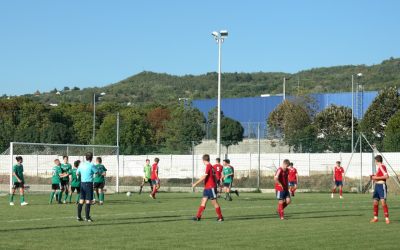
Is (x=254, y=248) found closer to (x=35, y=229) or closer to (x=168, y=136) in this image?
(x=35, y=229)

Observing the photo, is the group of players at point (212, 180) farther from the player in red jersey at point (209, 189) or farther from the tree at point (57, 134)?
the tree at point (57, 134)

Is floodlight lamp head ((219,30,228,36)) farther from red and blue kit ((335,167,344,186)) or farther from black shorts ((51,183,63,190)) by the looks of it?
black shorts ((51,183,63,190))

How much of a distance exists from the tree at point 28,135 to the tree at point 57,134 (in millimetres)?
830

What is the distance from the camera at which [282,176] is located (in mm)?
14312

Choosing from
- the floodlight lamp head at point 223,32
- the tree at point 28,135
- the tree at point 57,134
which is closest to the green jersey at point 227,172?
the floodlight lamp head at point 223,32

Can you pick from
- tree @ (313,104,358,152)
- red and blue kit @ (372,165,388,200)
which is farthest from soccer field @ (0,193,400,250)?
tree @ (313,104,358,152)

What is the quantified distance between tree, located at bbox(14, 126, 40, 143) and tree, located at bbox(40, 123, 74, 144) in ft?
2.72

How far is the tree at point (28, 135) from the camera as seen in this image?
48.3 m

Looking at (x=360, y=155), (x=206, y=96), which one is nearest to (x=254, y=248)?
(x=360, y=155)

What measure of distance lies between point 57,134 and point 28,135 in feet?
15.3

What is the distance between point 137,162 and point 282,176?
22.9m

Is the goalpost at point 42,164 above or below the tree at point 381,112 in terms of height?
below

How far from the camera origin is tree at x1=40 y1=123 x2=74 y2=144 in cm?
5631

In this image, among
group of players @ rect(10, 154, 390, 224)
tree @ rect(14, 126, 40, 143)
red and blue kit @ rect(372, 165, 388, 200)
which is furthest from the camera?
tree @ rect(14, 126, 40, 143)
